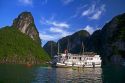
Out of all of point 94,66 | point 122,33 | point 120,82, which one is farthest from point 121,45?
point 120,82

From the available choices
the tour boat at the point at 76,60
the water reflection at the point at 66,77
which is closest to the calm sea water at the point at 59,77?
the water reflection at the point at 66,77

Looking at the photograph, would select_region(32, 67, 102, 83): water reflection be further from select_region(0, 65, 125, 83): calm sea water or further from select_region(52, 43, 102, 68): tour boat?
select_region(52, 43, 102, 68): tour boat

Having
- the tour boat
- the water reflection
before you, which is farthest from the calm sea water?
the tour boat

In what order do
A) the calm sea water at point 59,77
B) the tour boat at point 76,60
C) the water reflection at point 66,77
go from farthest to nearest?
the tour boat at point 76,60
the water reflection at point 66,77
the calm sea water at point 59,77

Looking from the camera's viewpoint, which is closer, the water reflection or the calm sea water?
the calm sea water

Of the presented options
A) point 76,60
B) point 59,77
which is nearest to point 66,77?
point 59,77

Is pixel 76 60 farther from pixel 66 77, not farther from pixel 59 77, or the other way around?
pixel 59 77

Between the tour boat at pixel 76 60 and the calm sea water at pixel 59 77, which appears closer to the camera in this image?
the calm sea water at pixel 59 77

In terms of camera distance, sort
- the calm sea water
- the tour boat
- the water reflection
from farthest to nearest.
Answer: the tour boat, the water reflection, the calm sea water

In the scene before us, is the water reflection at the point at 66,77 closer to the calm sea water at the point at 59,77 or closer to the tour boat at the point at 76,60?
the calm sea water at the point at 59,77

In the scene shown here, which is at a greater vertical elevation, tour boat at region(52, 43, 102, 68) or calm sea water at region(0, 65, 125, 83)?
tour boat at region(52, 43, 102, 68)

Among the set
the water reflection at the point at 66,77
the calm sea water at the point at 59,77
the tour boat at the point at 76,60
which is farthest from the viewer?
the tour boat at the point at 76,60

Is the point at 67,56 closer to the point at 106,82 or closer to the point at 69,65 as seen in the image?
the point at 69,65

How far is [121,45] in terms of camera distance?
614 feet
